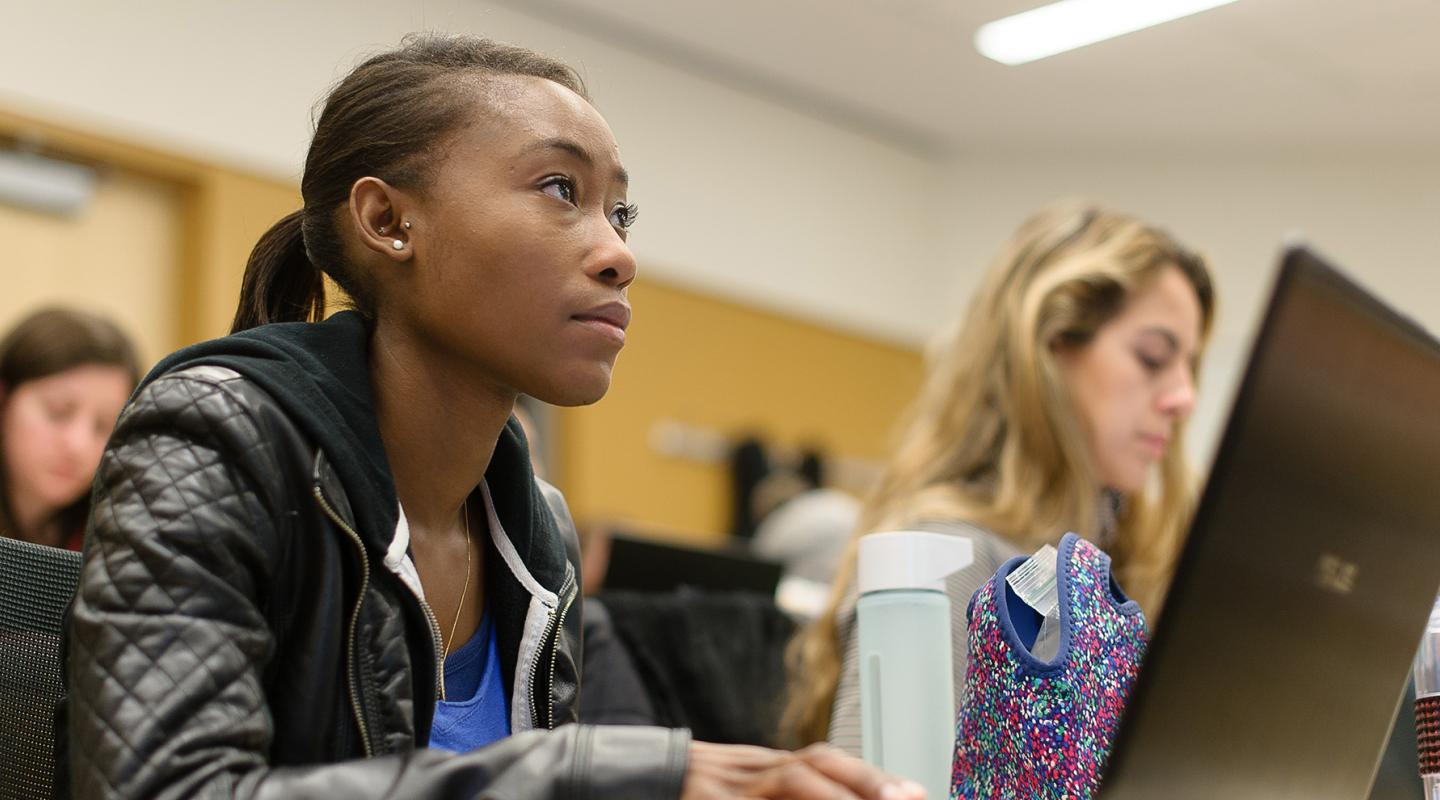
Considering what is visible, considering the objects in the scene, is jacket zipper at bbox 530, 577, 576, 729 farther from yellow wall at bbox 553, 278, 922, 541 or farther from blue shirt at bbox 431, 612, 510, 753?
yellow wall at bbox 553, 278, 922, 541

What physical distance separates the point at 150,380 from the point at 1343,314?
70cm

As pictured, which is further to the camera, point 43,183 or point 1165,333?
point 43,183

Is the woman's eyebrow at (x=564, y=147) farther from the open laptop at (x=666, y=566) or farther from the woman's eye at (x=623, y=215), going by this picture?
the open laptop at (x=666, y=566)

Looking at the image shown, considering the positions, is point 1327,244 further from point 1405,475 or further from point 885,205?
point 1405,475

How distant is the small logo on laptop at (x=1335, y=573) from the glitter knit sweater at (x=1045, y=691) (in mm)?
156

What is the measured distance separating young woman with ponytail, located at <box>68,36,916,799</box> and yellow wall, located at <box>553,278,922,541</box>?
3284 millimetres

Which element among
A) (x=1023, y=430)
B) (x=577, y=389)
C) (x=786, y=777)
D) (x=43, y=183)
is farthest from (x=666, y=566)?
(x=43, y=183)

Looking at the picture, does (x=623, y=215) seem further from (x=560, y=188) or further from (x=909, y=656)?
(x=909, y=656)

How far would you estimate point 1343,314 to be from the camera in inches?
29.0

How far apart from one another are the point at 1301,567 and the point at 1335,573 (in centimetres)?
5

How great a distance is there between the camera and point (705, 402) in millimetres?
5172

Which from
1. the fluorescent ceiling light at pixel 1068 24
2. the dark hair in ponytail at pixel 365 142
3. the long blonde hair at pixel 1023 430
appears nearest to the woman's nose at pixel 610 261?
the dark hair in ponytail at pixel 365 142

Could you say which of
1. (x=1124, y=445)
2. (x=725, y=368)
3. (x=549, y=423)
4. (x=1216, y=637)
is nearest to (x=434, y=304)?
(x=1216, y=637)

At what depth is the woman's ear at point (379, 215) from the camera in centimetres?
114
